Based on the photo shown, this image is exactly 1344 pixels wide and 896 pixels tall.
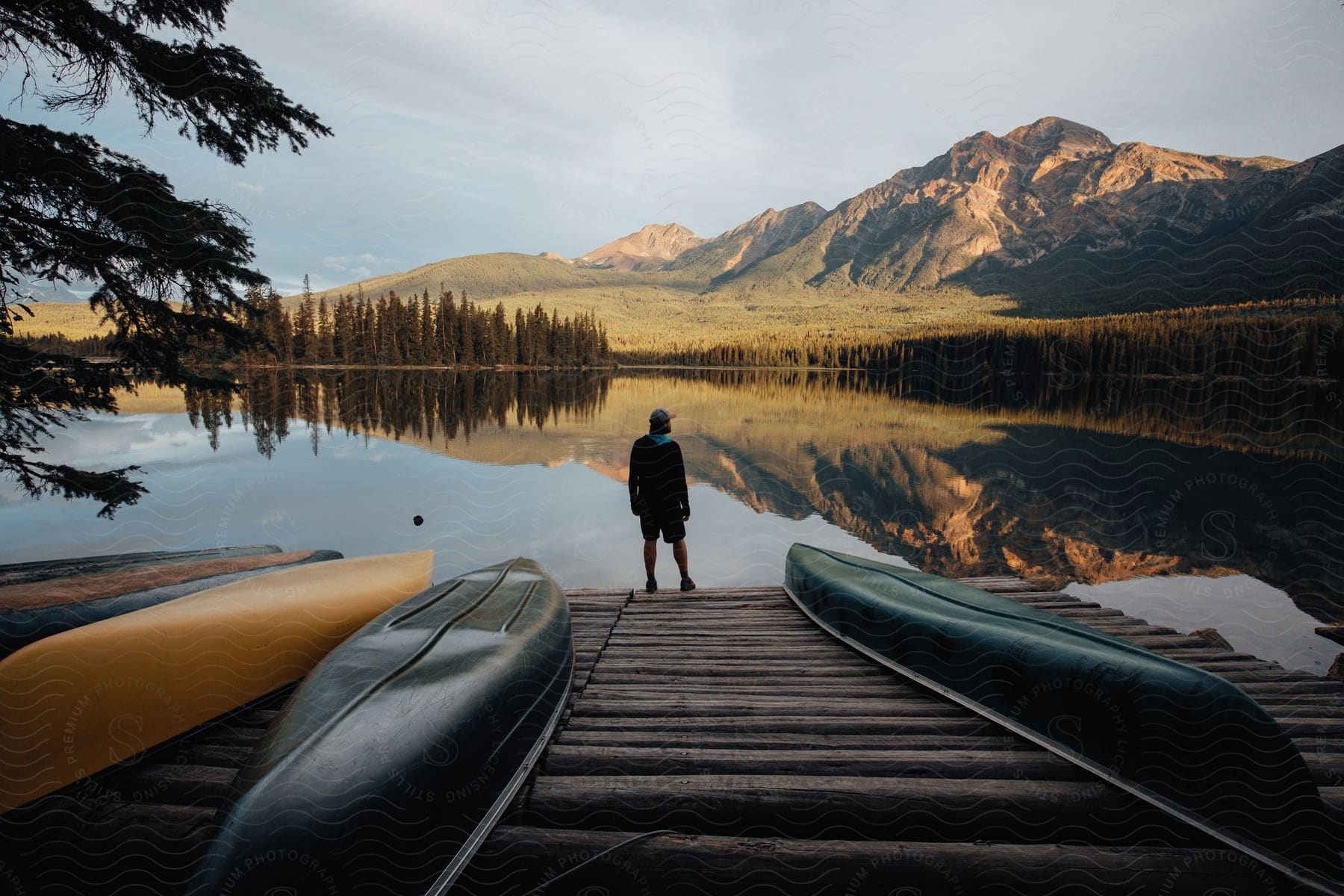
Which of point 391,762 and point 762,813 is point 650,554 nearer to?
point 762,813

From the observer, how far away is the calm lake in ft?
37.9

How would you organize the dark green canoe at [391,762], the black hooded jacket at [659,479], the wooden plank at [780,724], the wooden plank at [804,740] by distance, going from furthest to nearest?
the black hooded jacket at [659,479] < the wooden plank at [780,724] < the wooden plank at [804,740] < the dark green canoe at [391,762]

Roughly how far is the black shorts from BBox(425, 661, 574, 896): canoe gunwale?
4.09 m

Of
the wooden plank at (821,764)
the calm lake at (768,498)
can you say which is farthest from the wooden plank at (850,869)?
the calm lake at (768,498)

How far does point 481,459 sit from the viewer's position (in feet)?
68.7

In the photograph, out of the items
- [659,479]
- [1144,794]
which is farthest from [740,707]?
[659,479]

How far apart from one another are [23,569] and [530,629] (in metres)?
4.91

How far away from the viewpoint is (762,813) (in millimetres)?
2709

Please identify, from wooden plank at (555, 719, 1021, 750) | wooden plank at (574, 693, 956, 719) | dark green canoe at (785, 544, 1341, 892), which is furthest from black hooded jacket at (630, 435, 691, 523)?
→ wooden plank at (555, 719, 1021, 750)

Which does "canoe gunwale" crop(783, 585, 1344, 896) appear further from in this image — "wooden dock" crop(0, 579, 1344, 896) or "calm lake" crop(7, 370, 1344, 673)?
"calm lake" crop(7, 370, 1344, 673)

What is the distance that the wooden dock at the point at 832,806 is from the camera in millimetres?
2418

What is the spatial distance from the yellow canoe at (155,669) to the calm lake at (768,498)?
4785 mm

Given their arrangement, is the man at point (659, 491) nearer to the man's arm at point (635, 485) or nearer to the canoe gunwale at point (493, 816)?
the man's arm at point (635, 485)

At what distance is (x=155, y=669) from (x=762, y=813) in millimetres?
3554
